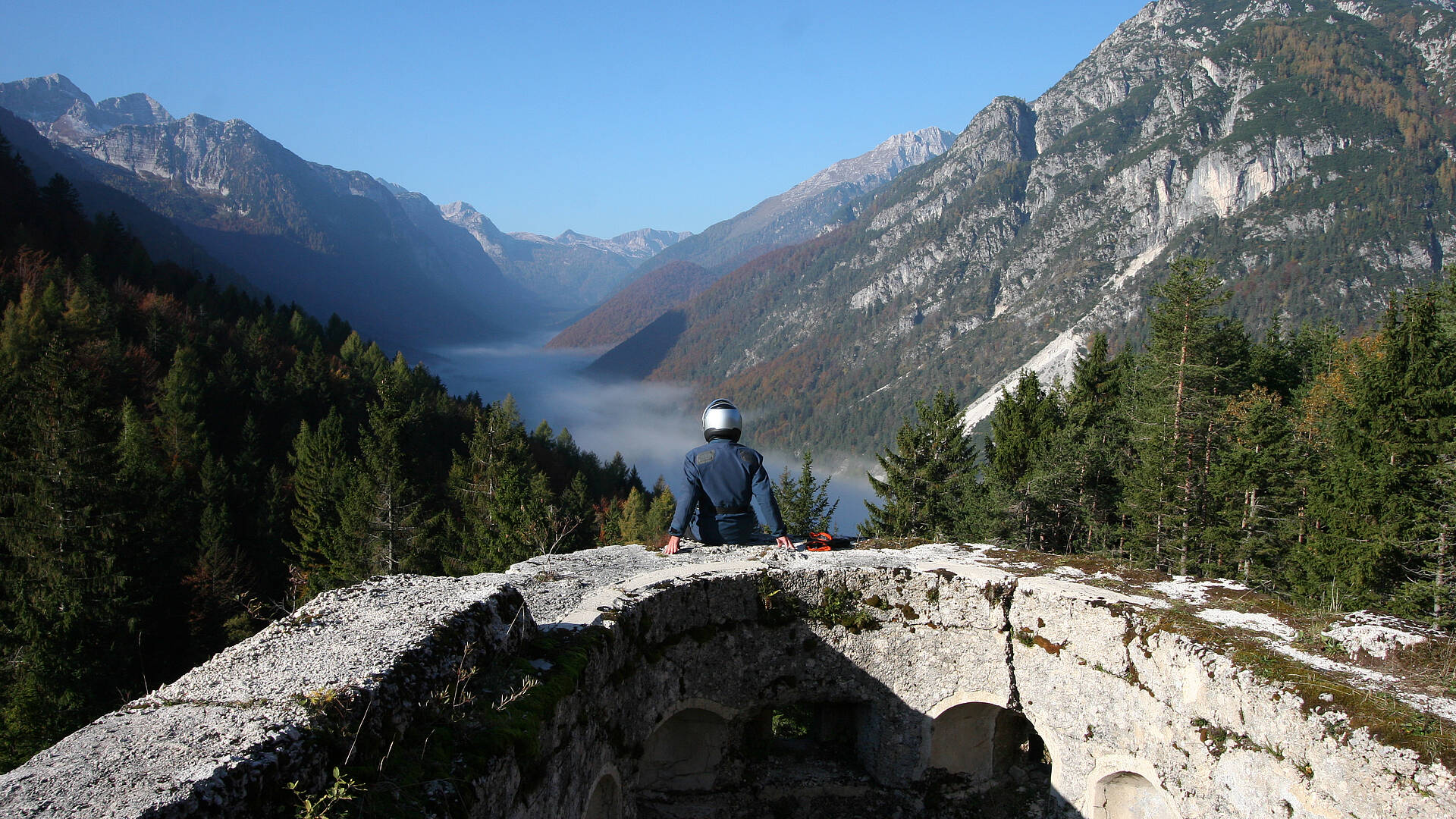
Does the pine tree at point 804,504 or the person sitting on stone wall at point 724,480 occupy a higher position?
the person sitting on stone wall at point 724,480

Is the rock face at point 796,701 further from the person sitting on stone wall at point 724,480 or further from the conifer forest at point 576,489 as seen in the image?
the conifer forest at point 576,489

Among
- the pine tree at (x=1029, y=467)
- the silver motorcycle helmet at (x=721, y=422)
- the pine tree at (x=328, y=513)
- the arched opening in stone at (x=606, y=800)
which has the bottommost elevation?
the pine tree at (x=328, y=513)

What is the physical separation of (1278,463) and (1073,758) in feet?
61.7

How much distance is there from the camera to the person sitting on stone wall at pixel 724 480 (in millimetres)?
10695

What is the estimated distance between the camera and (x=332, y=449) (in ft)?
140

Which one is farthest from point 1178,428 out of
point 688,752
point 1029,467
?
point 688,752

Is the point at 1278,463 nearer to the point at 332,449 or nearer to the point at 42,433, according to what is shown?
the point at 42,433

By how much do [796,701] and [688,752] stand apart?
68.6 inches

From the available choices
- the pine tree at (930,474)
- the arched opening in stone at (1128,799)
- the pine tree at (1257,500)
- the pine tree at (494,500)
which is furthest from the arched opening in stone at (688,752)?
the pine tree at (930,474)

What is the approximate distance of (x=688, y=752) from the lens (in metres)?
11.4

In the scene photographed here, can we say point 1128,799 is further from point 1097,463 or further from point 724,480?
point 1097,463

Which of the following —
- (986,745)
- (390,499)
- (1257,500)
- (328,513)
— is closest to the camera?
(986,745)

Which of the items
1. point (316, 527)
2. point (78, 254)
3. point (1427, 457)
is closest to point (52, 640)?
point (316, 527)

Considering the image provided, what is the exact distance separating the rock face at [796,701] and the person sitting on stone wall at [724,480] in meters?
0.77
